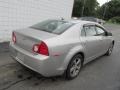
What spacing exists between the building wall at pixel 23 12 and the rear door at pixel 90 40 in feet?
13.1

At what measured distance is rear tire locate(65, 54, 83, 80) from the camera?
11.6 feet

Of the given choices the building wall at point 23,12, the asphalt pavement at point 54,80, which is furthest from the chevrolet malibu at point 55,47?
the building wall at point 23,12

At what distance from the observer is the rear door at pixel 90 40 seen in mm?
3918

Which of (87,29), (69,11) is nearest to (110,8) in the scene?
(69,11)

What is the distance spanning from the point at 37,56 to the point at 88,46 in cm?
162

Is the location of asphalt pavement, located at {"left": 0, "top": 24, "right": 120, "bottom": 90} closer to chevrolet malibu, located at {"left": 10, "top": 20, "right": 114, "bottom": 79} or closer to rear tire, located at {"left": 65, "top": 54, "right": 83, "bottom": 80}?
rear tire, located at {"left": 65, "top": 54, "right": 83, "bottom": 80}

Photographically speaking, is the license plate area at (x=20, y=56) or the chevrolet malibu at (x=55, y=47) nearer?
the chevrolet malibu at (x=55, y=47)

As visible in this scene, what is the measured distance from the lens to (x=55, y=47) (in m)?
3.00

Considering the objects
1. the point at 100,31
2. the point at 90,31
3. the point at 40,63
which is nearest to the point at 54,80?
the point at 40,63

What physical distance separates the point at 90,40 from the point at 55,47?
145 centimetres

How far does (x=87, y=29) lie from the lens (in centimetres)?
414

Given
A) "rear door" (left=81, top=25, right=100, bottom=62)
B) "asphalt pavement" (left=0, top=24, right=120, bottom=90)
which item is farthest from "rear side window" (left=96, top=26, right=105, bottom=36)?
"asphalt pavement" (left=0, top=24, right=120, bottom=90)

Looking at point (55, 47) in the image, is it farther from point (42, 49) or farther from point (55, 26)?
point (55, 26)

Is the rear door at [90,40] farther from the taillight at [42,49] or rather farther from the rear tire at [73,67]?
the taillight at [42,49]
